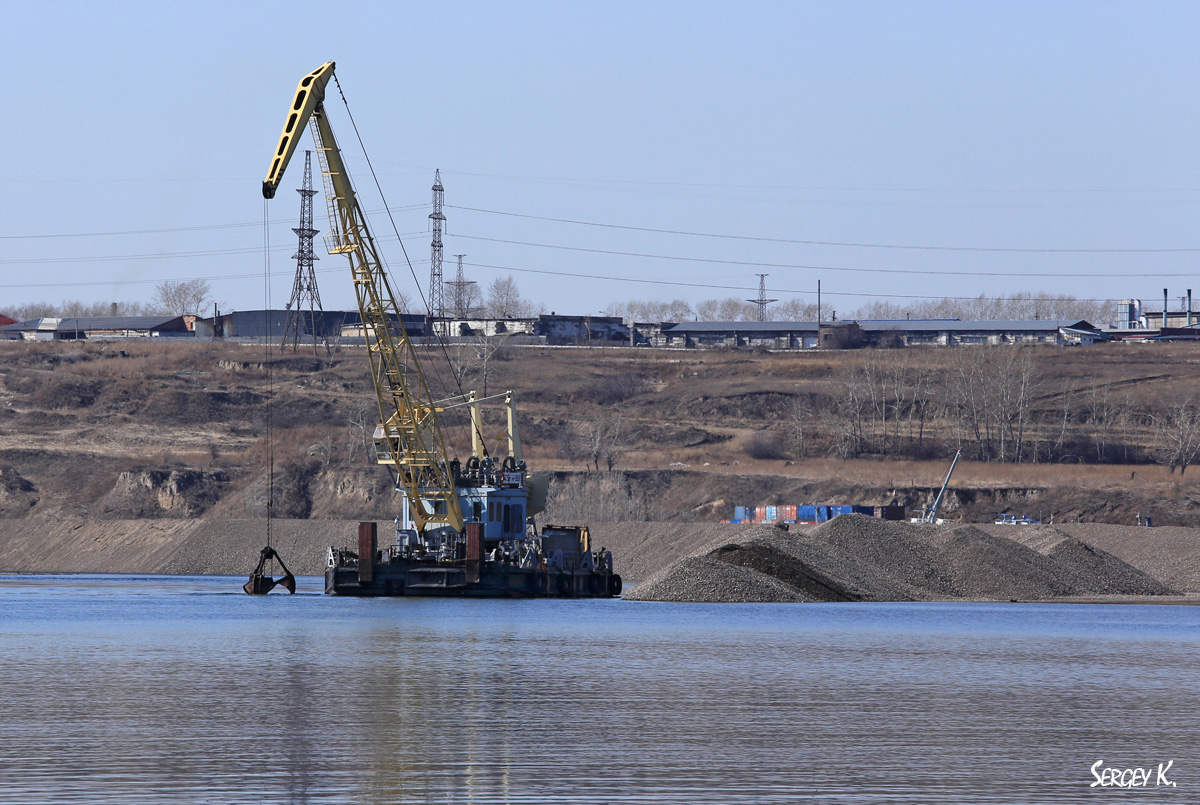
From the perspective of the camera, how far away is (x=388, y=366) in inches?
2744

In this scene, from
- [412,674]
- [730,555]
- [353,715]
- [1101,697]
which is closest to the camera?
[353,715]

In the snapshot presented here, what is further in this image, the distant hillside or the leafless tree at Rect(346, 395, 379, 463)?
the leafless tree at Rect(346, 395, 379, 463)

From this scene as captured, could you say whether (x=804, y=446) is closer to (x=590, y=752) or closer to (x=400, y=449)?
(x=400, y=449)

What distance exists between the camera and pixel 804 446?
13150 centimetres

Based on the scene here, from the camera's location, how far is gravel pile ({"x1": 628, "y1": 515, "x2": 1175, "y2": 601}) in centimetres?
6291

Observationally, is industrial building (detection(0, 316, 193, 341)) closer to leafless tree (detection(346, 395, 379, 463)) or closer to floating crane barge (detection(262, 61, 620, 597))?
leafless tree (detection(346, 395, 379, 463))

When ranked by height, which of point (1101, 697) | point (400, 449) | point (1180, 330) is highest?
point (1180, 330)

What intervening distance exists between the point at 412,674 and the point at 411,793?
15.1 meters

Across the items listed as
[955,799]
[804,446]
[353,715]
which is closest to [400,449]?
[353,715]

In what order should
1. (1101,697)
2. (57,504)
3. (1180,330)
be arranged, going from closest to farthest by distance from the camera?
1. (1101,697)
2. (57,504)
3. (1180,330)

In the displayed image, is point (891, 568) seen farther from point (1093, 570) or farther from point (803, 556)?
point (1093, 570)

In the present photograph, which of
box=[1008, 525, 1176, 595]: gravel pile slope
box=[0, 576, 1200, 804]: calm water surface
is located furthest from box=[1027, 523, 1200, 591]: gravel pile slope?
box=[0, 576, 1200, 804]: calm water surface
